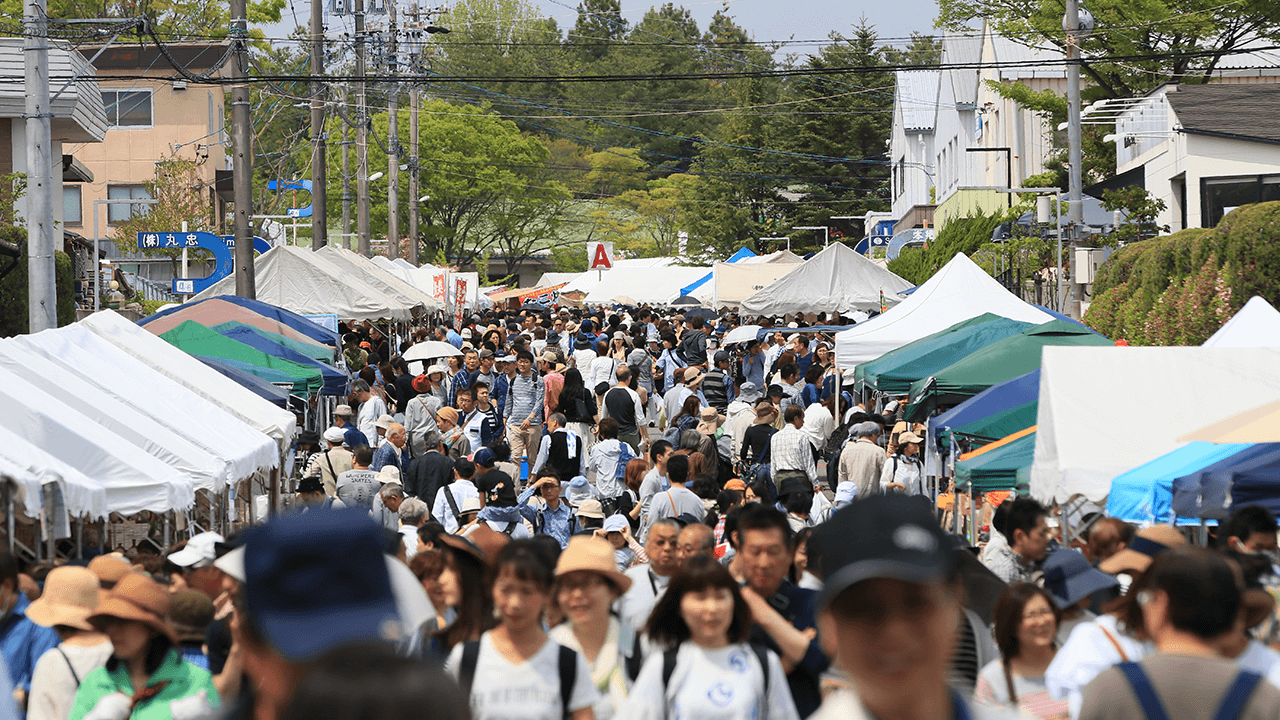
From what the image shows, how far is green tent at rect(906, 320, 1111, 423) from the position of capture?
14547mm

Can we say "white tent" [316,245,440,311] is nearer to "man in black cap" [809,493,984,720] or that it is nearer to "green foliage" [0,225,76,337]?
"green foliage" [0,225,76,337]

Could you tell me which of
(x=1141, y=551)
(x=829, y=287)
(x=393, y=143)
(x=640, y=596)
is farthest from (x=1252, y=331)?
(x=393, y=143)

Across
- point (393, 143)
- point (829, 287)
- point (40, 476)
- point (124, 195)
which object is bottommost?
point (40, 476)

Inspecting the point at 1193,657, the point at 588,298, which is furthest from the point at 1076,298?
the point at 588,298

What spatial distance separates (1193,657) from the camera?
10.9 feet

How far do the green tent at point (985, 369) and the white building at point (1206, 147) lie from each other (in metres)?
11.9

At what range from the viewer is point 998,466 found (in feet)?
36.8

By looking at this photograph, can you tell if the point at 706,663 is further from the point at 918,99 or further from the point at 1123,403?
the point at 918,99

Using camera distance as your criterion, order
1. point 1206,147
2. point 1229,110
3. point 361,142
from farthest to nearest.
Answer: point 361,142, point 1229,110, point 1206,147

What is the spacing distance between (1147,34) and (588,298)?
26.8 meters

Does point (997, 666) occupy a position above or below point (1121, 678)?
below

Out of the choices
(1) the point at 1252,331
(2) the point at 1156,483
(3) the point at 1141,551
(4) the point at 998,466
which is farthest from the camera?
(1) the point at 1252,331

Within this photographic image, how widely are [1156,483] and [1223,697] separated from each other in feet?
19.0

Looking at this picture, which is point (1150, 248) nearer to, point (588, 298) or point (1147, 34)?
point (1147, 34)
